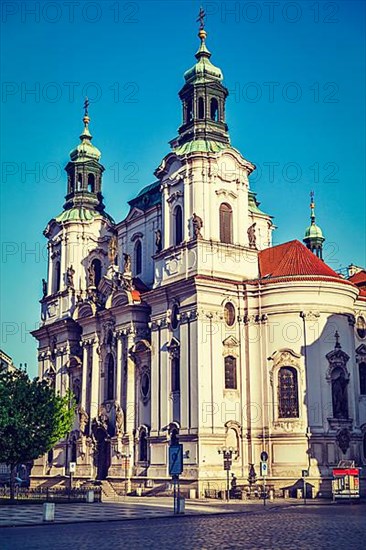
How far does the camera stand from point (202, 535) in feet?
74.2

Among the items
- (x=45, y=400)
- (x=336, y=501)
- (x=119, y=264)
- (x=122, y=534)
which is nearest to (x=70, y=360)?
(x=119, y=264)

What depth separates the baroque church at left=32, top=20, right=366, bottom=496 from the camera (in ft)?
162

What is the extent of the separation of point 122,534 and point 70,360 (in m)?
42.0

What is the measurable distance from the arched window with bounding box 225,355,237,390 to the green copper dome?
68.9 ft

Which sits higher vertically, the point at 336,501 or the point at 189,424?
A: the point at 189,424

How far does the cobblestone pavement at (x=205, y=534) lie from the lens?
64.5 ft

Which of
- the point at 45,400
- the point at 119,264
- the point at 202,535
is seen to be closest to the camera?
the point at 202,535

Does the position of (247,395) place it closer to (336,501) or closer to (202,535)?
(336,501)

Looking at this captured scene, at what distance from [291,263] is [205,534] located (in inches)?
1270

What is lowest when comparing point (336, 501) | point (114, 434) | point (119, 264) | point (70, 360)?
point (336, 501)

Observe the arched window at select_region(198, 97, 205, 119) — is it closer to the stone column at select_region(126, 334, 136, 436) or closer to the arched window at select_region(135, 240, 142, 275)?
the arched window at select_region(135, 240, 142, 275)

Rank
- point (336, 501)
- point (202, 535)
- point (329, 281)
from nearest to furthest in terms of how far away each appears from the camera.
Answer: point (202, 535) < point (336, 501) < point (329, 281)

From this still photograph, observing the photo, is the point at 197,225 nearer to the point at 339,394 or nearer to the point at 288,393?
the point at 288,393

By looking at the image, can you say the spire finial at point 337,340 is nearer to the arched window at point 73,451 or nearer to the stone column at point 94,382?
the stone column at point 94,382
